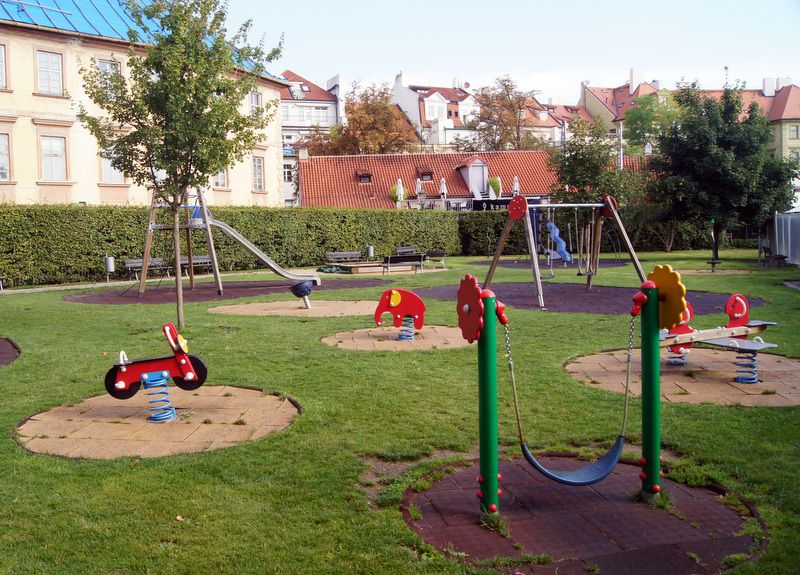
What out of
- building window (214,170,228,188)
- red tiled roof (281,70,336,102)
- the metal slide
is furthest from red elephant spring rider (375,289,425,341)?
red tiled roof (281,70,336,102)

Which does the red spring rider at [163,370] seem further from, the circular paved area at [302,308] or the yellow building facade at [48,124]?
the yellow building facade at [48,124]

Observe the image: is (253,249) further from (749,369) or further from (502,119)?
(502,119)

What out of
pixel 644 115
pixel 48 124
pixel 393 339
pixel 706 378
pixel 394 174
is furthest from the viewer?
pixel 644 115

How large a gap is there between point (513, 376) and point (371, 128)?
5802 cm

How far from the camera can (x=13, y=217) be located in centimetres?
2188

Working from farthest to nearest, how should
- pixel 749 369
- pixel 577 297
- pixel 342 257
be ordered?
pixel 342 257 → pixel 577 297 → pixel 749 369

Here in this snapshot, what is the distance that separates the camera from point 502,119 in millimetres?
65062

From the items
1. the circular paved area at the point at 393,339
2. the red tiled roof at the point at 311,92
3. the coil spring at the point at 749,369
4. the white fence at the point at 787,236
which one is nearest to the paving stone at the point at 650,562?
the coil spring at the point at 749,369

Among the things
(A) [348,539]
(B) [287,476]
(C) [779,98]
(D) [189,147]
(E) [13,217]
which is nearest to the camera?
(A) [348,539]

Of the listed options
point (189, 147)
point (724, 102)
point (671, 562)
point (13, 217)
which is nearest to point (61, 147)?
point (13, 217)

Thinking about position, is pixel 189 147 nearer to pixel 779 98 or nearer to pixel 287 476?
pixel 287 476

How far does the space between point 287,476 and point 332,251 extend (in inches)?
1061

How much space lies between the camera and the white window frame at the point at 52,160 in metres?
31.8

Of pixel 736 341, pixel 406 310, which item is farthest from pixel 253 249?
pixel 736 341
